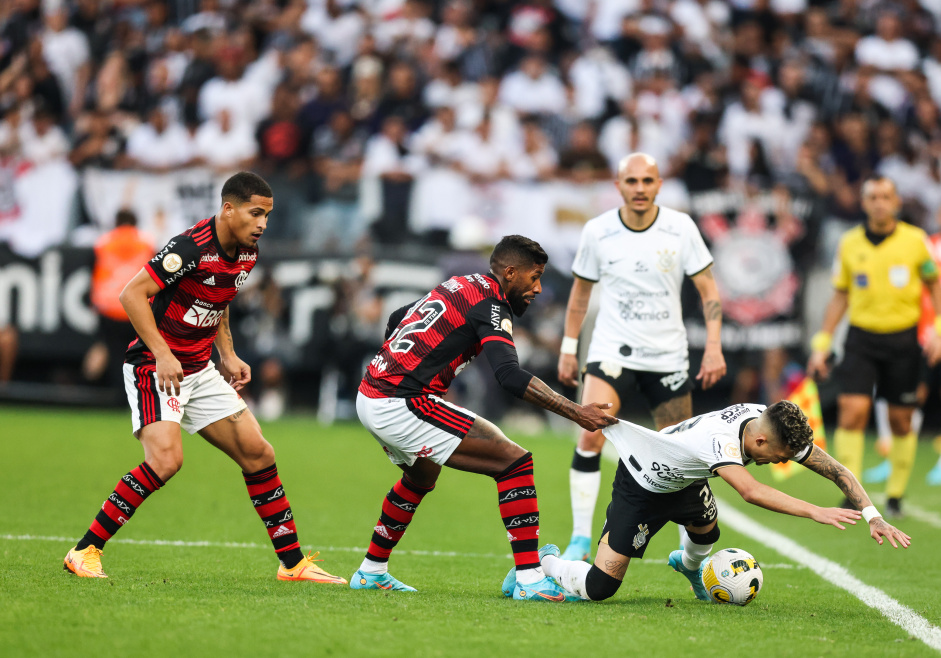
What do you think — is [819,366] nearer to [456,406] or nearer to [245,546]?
[456,406]

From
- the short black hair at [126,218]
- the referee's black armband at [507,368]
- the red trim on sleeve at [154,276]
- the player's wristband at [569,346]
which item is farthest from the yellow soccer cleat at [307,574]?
the short black hair at [126,218]

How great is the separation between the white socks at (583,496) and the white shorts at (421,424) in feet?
5.54

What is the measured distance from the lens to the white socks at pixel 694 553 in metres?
5.93

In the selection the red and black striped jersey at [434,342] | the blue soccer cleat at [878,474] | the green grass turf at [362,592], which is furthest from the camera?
the blue soccer cleat at [878,474]

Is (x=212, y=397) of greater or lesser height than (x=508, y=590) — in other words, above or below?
above

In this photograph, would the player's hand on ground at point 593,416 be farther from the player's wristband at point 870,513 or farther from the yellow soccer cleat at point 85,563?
the yellow soccer cleat at point 85,563

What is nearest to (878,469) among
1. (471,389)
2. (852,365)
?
(852,365)

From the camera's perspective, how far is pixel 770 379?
1505cm

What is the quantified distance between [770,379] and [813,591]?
915 cm

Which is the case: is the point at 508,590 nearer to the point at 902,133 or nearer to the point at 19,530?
the point at 19,530

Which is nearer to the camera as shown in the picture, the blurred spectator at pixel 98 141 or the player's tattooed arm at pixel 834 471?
the player's tattooed arm at pixel 834 471

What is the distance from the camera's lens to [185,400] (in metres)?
6.02

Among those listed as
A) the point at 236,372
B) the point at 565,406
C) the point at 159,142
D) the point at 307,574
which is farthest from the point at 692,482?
the point at 159,142

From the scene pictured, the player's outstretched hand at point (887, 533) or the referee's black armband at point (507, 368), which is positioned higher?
the referee's black armband at point (507, 368)
